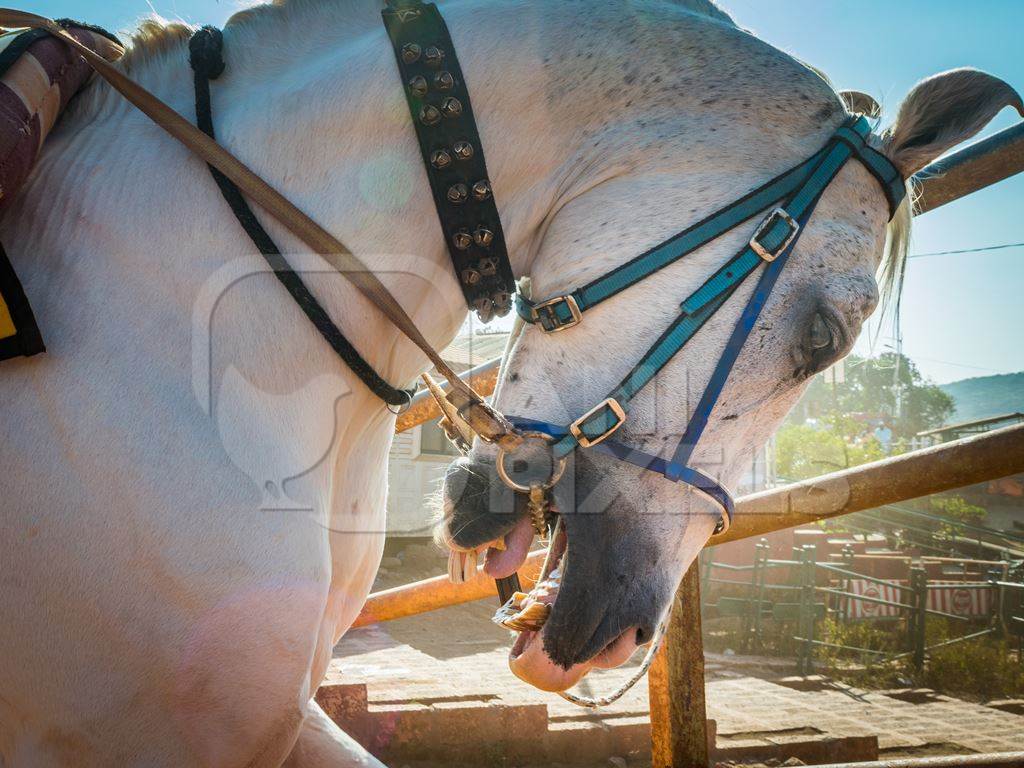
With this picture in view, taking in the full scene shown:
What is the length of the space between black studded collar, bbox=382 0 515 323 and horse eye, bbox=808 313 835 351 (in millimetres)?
679

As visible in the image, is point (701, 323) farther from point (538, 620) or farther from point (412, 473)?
point (412, 473)

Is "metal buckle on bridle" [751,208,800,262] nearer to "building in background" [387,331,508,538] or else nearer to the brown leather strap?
the brown leather strap

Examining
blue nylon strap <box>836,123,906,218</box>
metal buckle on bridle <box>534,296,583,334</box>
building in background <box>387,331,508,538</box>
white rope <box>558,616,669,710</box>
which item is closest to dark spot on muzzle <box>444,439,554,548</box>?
metal buckle on bridle <box>534,296,583,334</box>

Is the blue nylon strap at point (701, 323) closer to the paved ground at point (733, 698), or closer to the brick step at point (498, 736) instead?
the brick step at point (498, 736)

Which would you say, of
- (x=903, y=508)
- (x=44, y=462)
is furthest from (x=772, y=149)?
(x=903, y=508)

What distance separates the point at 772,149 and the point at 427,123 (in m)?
0.74

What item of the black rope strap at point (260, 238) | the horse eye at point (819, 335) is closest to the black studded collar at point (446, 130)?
the black rope strap at point (260, 238)

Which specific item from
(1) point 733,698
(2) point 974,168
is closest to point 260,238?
(2) point 974,168

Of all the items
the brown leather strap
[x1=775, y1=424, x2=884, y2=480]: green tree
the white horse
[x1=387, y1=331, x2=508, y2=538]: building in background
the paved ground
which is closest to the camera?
the white horse

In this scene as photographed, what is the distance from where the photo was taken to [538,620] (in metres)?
1.48

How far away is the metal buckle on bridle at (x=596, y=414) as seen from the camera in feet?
4.77

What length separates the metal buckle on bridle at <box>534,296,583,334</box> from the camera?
1.50 m

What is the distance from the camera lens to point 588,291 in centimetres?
151

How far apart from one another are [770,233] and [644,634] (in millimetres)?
857
